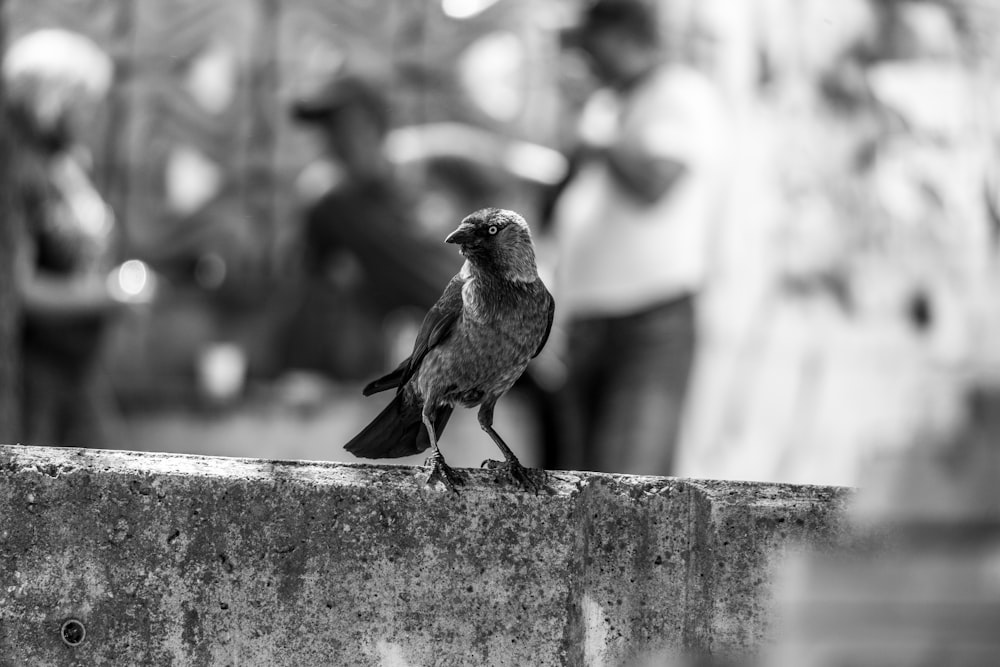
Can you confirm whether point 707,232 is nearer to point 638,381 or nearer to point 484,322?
point 638,381

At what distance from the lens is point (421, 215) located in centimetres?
753

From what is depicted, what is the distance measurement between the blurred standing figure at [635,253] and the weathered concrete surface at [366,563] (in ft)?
11.1

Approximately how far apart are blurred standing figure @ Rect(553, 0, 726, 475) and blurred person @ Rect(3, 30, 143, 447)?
224 cm

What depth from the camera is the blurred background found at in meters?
7.16

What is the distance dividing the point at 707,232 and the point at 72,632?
4.53 m

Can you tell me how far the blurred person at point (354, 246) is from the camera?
7.34 meters

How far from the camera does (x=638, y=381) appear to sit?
644cm

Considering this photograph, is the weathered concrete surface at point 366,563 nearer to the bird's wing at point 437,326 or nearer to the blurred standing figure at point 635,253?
the bird's wing at point 437,326

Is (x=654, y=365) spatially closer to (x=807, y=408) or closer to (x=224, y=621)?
(x=807, y=408)

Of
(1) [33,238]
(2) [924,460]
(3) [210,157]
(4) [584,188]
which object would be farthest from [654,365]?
(2) [924,460]

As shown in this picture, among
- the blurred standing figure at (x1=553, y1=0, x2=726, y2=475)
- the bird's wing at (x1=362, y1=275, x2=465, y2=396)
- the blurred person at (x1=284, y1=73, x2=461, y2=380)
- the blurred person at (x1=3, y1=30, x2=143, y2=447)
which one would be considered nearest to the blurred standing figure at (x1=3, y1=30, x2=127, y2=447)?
the blurred person at (x1=3, y1=30, x2=143, y2=447)

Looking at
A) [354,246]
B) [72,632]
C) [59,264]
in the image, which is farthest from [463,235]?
[354,246]

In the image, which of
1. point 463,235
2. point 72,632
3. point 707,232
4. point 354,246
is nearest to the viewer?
point 72,632

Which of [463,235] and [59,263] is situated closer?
[463,235]
